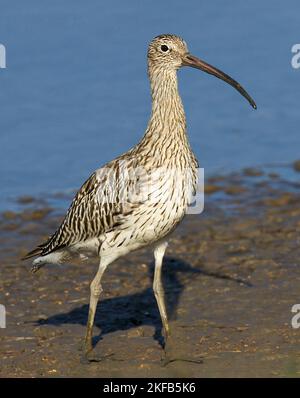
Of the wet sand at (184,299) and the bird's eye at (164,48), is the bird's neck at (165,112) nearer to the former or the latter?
the bird's eye at (164,48)

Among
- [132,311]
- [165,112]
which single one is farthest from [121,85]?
[165,112]

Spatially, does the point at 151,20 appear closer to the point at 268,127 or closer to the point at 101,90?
the point at 101,90

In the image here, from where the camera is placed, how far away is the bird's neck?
988 cm

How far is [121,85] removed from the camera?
16000 millimetres

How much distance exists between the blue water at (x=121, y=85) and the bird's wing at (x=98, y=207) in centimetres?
331

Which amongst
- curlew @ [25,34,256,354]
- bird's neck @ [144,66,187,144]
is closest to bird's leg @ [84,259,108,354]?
curlew @ [25,34,256,354]

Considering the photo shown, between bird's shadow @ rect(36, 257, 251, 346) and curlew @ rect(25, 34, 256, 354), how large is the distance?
47 centimetres

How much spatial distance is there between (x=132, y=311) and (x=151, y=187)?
174cm

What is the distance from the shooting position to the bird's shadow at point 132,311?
424 inches
